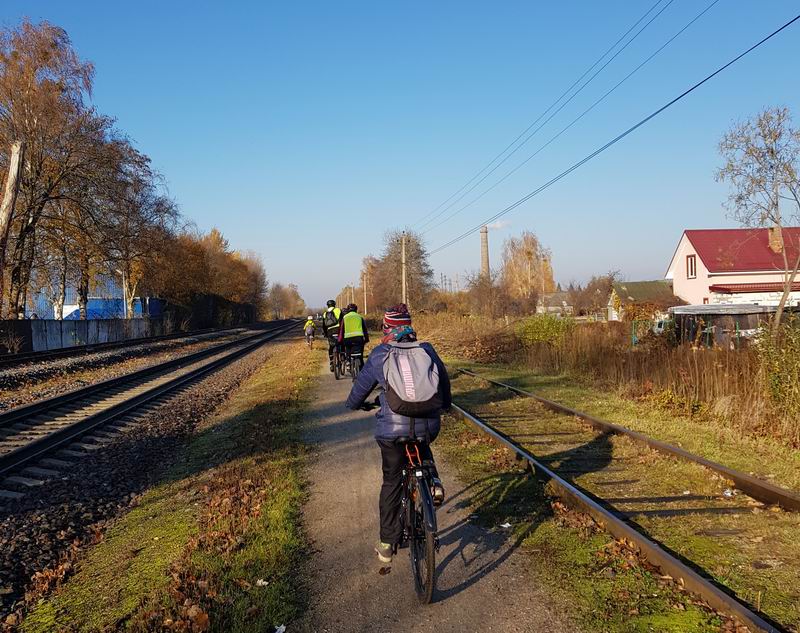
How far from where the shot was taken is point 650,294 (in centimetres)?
6488

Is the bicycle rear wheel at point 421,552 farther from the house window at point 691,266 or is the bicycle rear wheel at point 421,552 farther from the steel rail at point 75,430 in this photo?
the house window at point 691,266

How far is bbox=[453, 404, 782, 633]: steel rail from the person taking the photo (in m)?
3.78

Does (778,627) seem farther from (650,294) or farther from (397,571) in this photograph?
(650,294)

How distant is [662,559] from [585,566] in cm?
56

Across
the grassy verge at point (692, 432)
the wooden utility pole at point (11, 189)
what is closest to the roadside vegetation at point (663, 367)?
the grassy verge at point (692, 432)

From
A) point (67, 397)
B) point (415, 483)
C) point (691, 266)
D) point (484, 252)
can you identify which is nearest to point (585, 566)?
point (415, 483)

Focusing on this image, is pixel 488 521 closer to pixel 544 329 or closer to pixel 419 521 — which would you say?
pixel 419 521

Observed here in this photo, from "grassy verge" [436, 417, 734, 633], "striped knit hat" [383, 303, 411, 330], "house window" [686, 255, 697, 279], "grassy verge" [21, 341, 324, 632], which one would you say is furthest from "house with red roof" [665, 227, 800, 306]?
"striped knit hat" [383, 303, 411, 330]

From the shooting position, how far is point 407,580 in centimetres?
473

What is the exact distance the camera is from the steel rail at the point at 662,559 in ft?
12.4

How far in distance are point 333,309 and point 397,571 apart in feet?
39.1

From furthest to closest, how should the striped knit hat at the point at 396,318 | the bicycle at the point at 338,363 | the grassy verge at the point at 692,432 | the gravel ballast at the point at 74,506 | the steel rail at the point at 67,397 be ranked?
1. the bicycle at the point at 338,363
2. the steel rail at the point at 67,397
3. the grassy verge at the point at 692,432
4. the gravel ballast at the point at 74,506
5. the striped knit hat at the point at 396,318

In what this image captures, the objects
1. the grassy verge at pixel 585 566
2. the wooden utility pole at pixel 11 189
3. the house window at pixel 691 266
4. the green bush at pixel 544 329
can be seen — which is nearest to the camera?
the grassy verge at pixel 585 566

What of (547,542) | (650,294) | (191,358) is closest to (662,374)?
(547,542)
